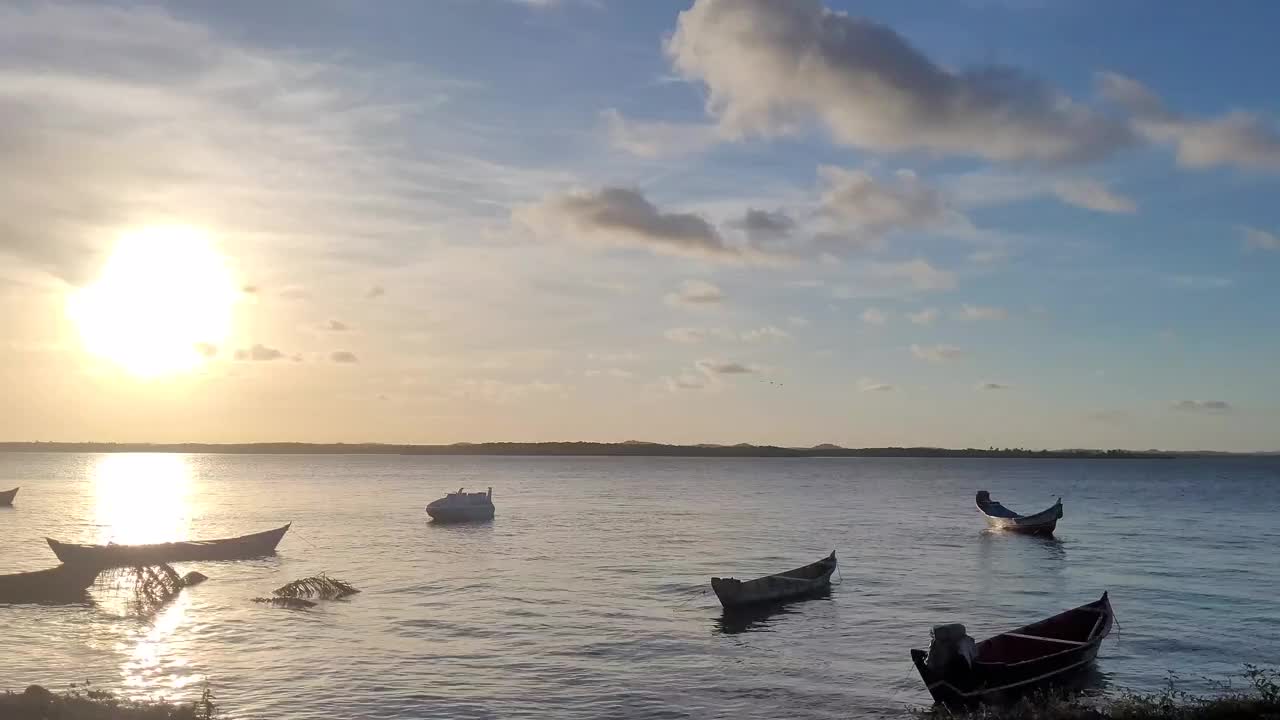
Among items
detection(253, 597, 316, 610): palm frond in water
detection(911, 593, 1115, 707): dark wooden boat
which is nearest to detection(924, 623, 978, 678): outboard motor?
detection(911, 593, 1115, 707): dark wooden boat

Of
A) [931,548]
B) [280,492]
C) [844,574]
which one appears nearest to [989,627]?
[844,574]

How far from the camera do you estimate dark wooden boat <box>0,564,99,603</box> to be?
145 feet

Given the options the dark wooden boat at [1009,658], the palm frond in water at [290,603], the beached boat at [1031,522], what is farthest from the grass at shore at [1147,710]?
the beached boat at [1031,522]

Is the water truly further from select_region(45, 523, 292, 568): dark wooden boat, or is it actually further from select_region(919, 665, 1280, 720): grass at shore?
select_region(919, 665, 1280, 720): grass at shore

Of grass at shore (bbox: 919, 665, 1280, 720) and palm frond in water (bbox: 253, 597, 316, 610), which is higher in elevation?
grass at shore (bbox: 919, 665, 1280, 720)

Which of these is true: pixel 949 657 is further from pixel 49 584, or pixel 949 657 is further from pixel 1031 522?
pixel 1031 522

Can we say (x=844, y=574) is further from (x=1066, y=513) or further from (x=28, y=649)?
(x=1066, y=513)

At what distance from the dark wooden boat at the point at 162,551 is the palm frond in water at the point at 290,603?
6.40 m

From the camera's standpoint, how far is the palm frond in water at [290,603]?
43875 mm

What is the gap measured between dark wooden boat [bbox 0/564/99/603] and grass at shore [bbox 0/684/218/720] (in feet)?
79.2

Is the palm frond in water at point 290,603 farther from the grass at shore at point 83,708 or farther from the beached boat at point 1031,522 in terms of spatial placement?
the beached boat at point 1031,522

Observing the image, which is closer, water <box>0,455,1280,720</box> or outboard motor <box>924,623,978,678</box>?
outboard motor <box>924,623,978,678</box>

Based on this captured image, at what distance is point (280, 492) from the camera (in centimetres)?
16225

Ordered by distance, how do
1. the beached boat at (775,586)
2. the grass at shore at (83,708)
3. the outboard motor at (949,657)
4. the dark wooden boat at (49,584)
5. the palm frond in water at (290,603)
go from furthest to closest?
the dark wooden boat at (49,584) → the palm frond in water at (290,603) → the beached boat at (775,586) → the outboard motor at (949,657) → the grass at shore at (83,708)
